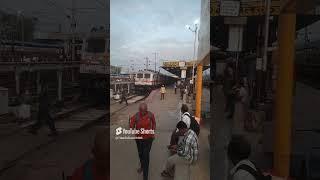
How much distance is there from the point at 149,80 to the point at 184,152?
525 millimetres

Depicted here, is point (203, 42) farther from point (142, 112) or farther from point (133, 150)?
point (133, 150)

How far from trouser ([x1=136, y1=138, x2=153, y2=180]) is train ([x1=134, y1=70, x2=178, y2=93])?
1.06 feet

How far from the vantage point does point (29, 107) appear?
321 centimetres

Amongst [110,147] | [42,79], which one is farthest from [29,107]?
[110,147]

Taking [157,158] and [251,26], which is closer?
[157,158]

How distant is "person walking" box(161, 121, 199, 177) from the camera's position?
3.48m

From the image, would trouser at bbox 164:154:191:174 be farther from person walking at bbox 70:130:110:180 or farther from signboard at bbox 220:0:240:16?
signboard at bbox 220:0:240:16

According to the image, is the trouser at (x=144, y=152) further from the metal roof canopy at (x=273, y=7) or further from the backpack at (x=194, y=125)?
the metal roof canopy at (x=273, y=7)

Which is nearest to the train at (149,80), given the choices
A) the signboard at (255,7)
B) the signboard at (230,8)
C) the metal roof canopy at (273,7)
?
the metal roof canopy at (273,7)

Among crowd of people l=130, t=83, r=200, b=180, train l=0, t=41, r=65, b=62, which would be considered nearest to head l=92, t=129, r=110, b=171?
crowd of people l=130, t=83, r=200, b=180

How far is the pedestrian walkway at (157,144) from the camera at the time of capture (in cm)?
316

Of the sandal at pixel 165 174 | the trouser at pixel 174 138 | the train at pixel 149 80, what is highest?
the train at pixel 149 80

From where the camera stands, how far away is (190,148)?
354cm

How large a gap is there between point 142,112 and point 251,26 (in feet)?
33.0
